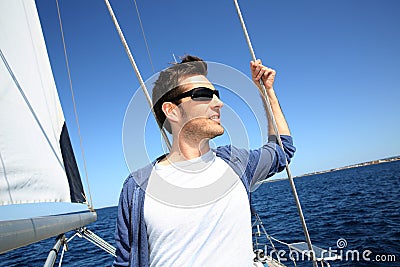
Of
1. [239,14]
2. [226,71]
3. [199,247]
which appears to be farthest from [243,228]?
[239,14]

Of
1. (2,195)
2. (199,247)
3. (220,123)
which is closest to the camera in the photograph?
(199,247)

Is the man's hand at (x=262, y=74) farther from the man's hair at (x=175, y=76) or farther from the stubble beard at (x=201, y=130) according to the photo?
the stubble beard at (x=201, y=130)

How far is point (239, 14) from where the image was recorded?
176 cm

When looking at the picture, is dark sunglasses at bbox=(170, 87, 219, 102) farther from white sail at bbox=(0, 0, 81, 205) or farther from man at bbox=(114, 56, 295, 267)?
white sail at bbox=(0, 0, 81, 205)

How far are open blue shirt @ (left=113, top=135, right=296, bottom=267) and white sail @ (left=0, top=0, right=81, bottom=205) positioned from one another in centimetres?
103

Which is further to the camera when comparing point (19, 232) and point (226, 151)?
point (226, 151)

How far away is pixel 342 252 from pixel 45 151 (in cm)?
1035

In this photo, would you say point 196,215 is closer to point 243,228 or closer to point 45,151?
point 243,228

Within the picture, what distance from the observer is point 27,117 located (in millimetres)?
2217

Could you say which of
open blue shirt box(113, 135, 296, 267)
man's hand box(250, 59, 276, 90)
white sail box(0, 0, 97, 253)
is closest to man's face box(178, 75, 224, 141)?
open blue shirt box(113, 135, 296, 267)

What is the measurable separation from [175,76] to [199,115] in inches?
10.6

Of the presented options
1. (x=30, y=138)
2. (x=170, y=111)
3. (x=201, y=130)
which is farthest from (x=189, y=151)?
(x=30, y=138)

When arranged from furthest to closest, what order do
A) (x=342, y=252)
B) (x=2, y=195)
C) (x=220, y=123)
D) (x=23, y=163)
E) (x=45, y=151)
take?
(x=342, y=252)
(x=45, y=151)
(x=23, y=163)
(x=2, y=195)
(x=220, y=123)

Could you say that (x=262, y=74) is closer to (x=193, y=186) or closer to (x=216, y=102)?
(x=216, y=102)
